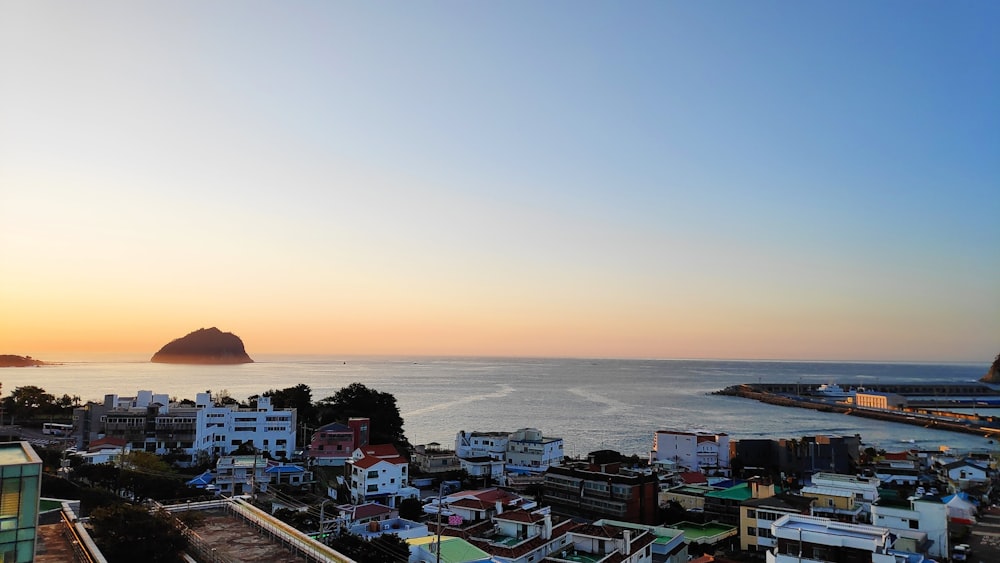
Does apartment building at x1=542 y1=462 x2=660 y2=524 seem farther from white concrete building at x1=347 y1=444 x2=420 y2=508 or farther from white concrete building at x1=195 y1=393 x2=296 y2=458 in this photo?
white concrete building at x1=195 y1=393 x2=296 y2=458

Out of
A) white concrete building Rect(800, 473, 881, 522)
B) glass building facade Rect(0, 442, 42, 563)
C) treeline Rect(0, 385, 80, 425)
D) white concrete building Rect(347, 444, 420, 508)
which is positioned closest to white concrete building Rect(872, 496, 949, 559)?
white concrete building Rect(800, 473, 881, 522)

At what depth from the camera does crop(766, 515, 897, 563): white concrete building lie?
1216 cm

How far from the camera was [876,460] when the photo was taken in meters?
32.8

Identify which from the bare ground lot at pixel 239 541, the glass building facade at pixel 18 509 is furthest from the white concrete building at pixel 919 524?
the glass building facade at pixel 18 509

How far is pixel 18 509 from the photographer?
19.9ft

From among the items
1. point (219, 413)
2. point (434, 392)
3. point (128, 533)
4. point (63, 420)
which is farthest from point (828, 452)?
point (434, 392)

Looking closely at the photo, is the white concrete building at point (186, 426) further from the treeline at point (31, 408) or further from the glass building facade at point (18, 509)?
the glass building facade at point (18, 509)

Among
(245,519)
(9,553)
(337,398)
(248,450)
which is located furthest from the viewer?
(337,398)

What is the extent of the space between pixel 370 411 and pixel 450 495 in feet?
47.9

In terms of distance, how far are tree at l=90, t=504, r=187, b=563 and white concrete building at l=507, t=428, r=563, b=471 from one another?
21.4m

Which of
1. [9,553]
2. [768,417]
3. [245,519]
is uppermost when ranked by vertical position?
[9,553]

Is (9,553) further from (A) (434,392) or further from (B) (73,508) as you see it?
(A) (434,392)

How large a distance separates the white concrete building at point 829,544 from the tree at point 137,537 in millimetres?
10956

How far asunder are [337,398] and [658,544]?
2406 centimetres
